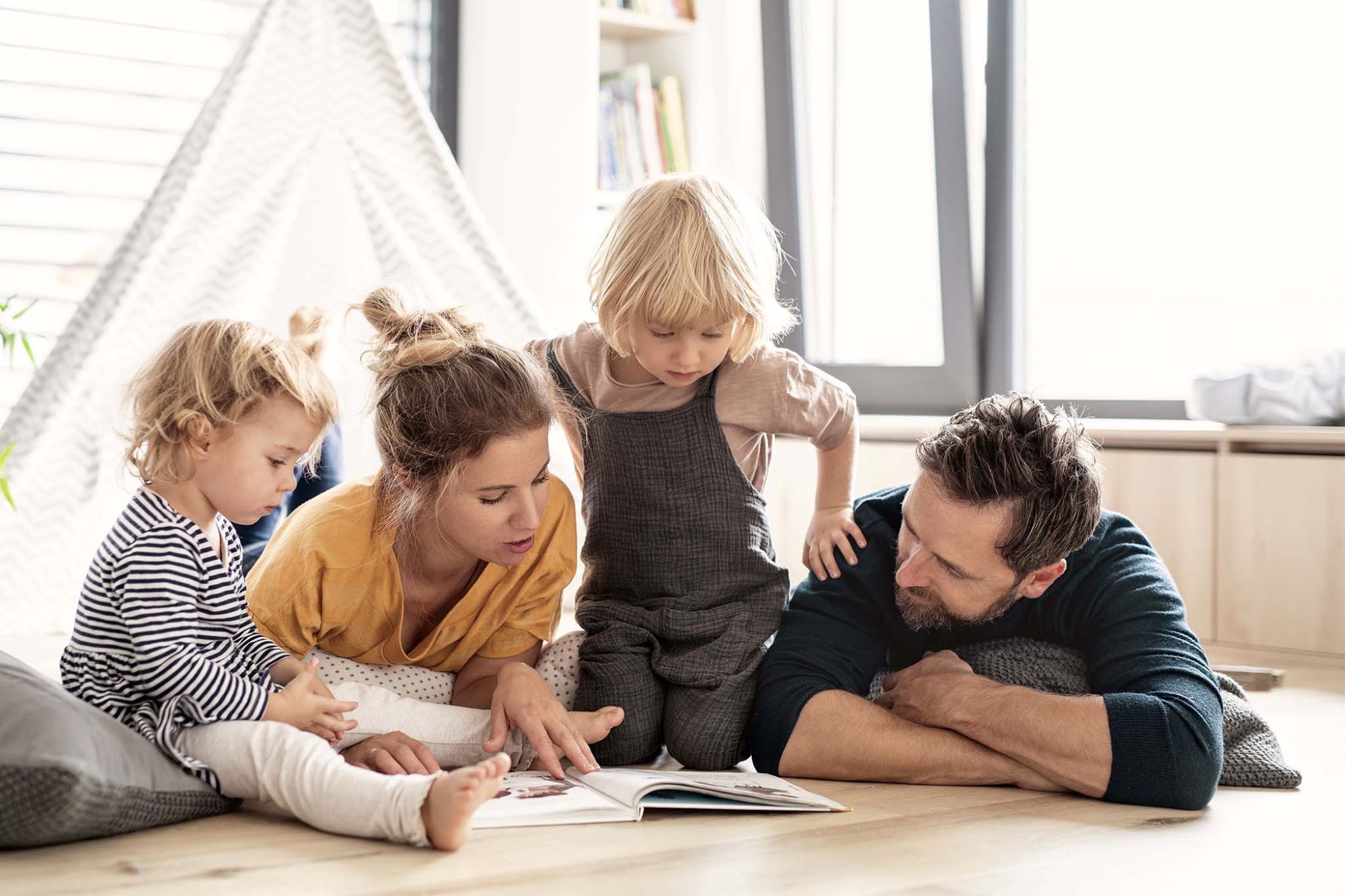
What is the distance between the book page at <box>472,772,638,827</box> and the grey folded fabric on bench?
18.9 inches

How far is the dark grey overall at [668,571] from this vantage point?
5.59 feet

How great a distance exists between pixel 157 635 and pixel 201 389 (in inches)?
9.7

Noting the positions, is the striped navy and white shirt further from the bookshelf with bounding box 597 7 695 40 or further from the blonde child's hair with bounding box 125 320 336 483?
the bookshelf with bounding box 597 7 695 40

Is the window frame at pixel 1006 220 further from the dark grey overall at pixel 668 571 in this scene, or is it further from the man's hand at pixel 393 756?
the man's hand at pixel 393 756

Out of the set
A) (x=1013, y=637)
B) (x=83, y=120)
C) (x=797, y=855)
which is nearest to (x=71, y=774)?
(x=797, y=855)

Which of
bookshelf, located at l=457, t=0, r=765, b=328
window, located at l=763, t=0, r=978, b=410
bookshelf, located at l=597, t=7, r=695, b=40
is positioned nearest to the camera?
window, located at l=763, t=0, r=978, b=410

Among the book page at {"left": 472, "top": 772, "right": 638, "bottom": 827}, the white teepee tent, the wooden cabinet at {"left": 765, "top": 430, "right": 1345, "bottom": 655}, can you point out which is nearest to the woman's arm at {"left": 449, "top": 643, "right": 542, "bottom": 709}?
the book page at {"left": 472, "top": 772, "right": 638, "bottom": 827}

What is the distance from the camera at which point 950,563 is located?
1.51m

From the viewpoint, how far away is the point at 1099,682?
1.52 m

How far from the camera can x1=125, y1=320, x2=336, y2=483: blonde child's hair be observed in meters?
1.40

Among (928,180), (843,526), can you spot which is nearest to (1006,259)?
(928,180)

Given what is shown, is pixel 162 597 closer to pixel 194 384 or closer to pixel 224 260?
pixel 194 384

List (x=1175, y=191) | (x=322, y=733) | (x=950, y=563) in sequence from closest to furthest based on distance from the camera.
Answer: (x=322, y=733) → (x=950, y=563) → (x=1175, y=191)

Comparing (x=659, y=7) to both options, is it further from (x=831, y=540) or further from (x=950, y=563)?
(x=950, y=563)
